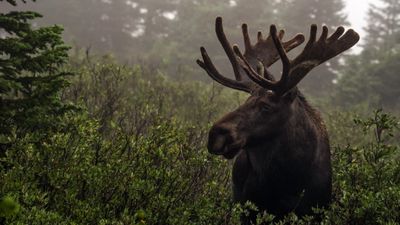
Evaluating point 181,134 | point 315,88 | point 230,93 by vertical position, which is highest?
point 181,134

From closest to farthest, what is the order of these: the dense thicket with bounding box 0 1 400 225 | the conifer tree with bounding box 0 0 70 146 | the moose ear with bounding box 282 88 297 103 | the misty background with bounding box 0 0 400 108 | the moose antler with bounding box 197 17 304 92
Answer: the dense thicket with bounding box 0 1 400 225 → the conifer tree with bounding box 0 0 70 146 → the moose ear with bounding box 282 88 297 103 → the moose antler with bounding box 197 17 304 92 → the misty background with bounding box 0 0 400 108

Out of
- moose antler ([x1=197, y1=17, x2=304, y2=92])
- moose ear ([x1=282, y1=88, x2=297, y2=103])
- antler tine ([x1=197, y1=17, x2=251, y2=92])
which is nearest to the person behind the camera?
moose ear ([x1=282, y1=88, x2=297, y2=103])

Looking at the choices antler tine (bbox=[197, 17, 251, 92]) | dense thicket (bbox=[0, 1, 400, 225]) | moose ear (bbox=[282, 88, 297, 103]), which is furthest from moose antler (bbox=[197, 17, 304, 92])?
dense thicket (bbox=[0, 1, 400, 225])

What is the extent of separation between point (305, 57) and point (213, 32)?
21.4 metres

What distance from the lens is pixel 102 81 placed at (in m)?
10.6

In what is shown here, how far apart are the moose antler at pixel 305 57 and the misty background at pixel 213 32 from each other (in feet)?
42.4

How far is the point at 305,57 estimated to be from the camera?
4.85m

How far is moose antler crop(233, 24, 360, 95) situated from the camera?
4.60 m

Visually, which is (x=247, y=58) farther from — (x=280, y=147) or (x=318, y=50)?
(x=280, y=147)

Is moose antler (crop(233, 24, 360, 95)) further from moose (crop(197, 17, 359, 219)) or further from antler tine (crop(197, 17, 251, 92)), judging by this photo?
antler tine (crop(197, 17, 251, 92))

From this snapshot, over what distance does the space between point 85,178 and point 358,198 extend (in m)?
2.64

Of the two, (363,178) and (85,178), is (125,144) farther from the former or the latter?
(363,178)

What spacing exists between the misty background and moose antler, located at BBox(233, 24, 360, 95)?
12.9 meters

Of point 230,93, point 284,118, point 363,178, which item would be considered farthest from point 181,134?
point 230,93
